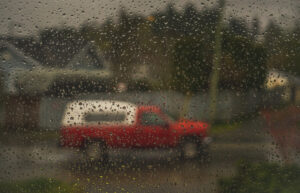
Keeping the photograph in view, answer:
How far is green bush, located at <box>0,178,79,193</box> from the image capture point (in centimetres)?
214

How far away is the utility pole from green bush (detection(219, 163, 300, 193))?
0.45 meters

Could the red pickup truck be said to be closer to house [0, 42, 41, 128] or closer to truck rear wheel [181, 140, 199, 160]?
truck rear wheel [181, 140, 199, 160]

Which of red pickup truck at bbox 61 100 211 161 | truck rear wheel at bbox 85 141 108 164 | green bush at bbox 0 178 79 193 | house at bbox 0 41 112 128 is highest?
house at bbox 0 41 112 128

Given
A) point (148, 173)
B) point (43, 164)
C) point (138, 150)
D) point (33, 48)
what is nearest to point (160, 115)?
point (138, 150)

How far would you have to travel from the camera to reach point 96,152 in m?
2.10

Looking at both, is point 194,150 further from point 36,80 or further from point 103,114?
point 36,80

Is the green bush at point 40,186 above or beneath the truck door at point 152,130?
beneath

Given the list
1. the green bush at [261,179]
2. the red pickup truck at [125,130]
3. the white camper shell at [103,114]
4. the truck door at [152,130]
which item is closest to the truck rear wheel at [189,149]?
the red pickup truck at [125,130]

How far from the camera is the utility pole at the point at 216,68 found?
2.09 meters

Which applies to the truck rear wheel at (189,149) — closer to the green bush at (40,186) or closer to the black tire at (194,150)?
the black tire at (194,150)

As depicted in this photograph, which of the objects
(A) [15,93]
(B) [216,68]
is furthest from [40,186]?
(B) [216,68]

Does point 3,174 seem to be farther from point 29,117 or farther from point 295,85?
→ point 295,85

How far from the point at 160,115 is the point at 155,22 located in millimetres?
691

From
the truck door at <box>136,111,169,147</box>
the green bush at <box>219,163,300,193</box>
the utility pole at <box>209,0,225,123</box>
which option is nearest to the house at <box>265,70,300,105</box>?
the utility pole at <box>209,0,225,123</box>
